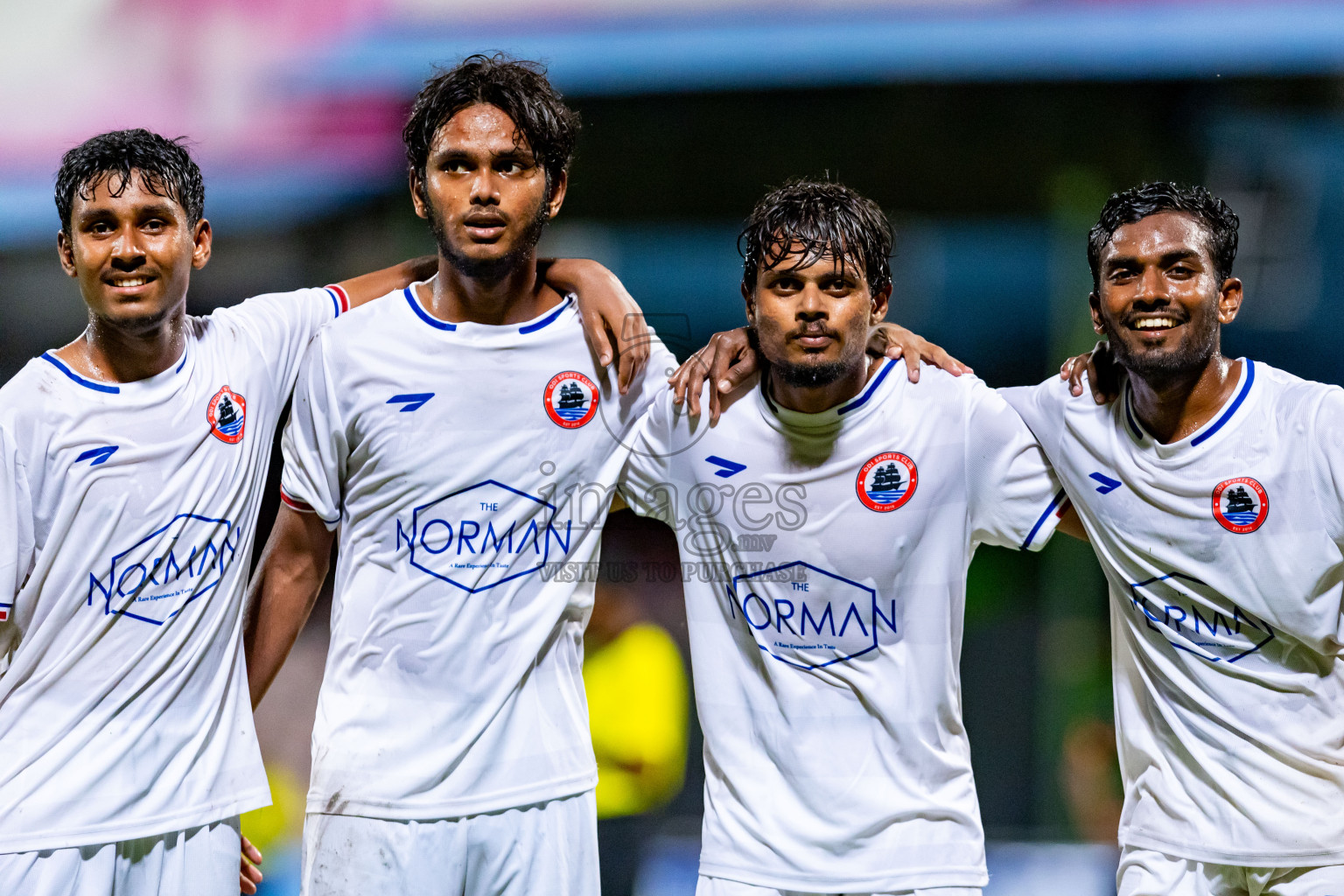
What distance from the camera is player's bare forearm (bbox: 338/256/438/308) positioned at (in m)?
2.87

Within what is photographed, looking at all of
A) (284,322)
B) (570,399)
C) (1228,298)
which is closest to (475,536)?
(570,399)

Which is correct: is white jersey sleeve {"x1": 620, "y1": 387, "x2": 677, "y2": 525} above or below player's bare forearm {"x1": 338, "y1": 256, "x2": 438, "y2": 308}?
below

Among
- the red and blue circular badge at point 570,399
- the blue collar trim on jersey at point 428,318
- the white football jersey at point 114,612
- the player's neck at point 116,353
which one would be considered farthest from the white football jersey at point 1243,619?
the player's neck at point 116,353

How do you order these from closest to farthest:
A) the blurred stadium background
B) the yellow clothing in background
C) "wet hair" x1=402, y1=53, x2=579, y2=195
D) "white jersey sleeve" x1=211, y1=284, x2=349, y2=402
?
"wet hair" x1=402, y1=53, x2=579, y2=195 < "white jersey sleeve" x1=211, y1=284, x2=349, y2=402 < the yellow clothing in background < the blurred stadium background

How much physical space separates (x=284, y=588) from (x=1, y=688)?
603 millimetres

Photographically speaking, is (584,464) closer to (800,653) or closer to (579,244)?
(800,653)

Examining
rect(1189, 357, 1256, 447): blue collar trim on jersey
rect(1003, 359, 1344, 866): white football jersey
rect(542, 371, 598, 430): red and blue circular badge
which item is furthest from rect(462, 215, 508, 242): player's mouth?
rect(1189, 357, 1256, 447): blue collar trim on jersey

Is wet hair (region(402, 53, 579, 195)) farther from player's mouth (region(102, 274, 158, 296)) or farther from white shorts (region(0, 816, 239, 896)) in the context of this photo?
white shorts (region(0, 816, 239, 896))

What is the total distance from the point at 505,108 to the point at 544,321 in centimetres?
47

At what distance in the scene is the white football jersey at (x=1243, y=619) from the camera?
8.09 ft

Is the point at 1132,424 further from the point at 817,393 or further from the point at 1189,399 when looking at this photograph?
the point at 817,393

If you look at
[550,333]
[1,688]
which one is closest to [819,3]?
[550,333]

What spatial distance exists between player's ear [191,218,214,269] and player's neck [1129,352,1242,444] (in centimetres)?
204

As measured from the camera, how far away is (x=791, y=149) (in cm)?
477
